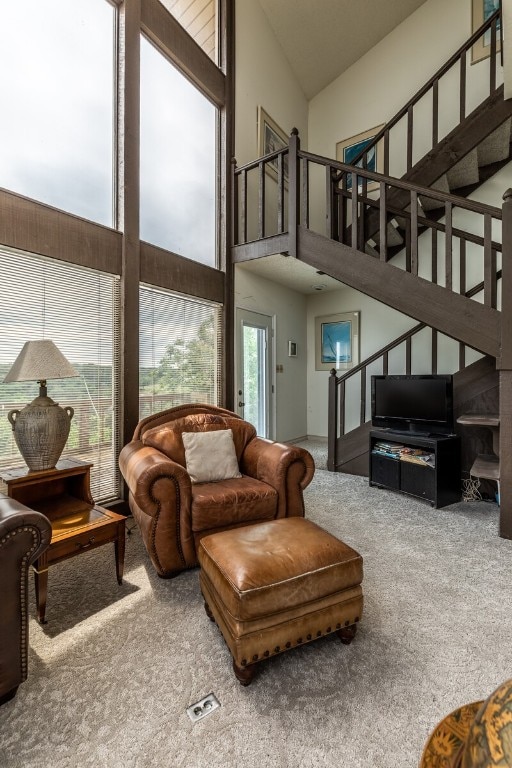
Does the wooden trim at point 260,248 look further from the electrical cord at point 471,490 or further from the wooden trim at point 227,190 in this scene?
the electrical cord at point 471,490

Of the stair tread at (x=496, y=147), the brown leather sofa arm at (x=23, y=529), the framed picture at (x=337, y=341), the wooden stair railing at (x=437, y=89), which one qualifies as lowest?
the brown leather sofa arm at (x=23, y=529)

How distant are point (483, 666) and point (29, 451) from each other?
239cm

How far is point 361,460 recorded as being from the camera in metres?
4.14

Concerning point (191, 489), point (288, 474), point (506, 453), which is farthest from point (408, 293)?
point (191, 489)

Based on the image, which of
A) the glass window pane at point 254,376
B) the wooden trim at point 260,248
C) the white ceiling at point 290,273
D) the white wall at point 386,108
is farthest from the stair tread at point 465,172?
the glass window pane at point 254,376

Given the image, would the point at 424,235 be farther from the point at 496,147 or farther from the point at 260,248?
the point at 260,248

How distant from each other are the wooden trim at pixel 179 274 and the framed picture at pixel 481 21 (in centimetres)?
410

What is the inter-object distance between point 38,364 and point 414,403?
3.21 m

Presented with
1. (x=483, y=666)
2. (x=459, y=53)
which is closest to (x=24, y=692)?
(x=483, y=666)

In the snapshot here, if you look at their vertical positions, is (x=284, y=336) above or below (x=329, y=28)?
below

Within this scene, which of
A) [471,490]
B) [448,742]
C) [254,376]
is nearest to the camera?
[448,742]

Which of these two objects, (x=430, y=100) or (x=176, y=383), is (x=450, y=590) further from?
(x=430, y=100)

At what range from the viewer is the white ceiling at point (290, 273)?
4.12 metres

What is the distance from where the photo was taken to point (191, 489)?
2109mm
